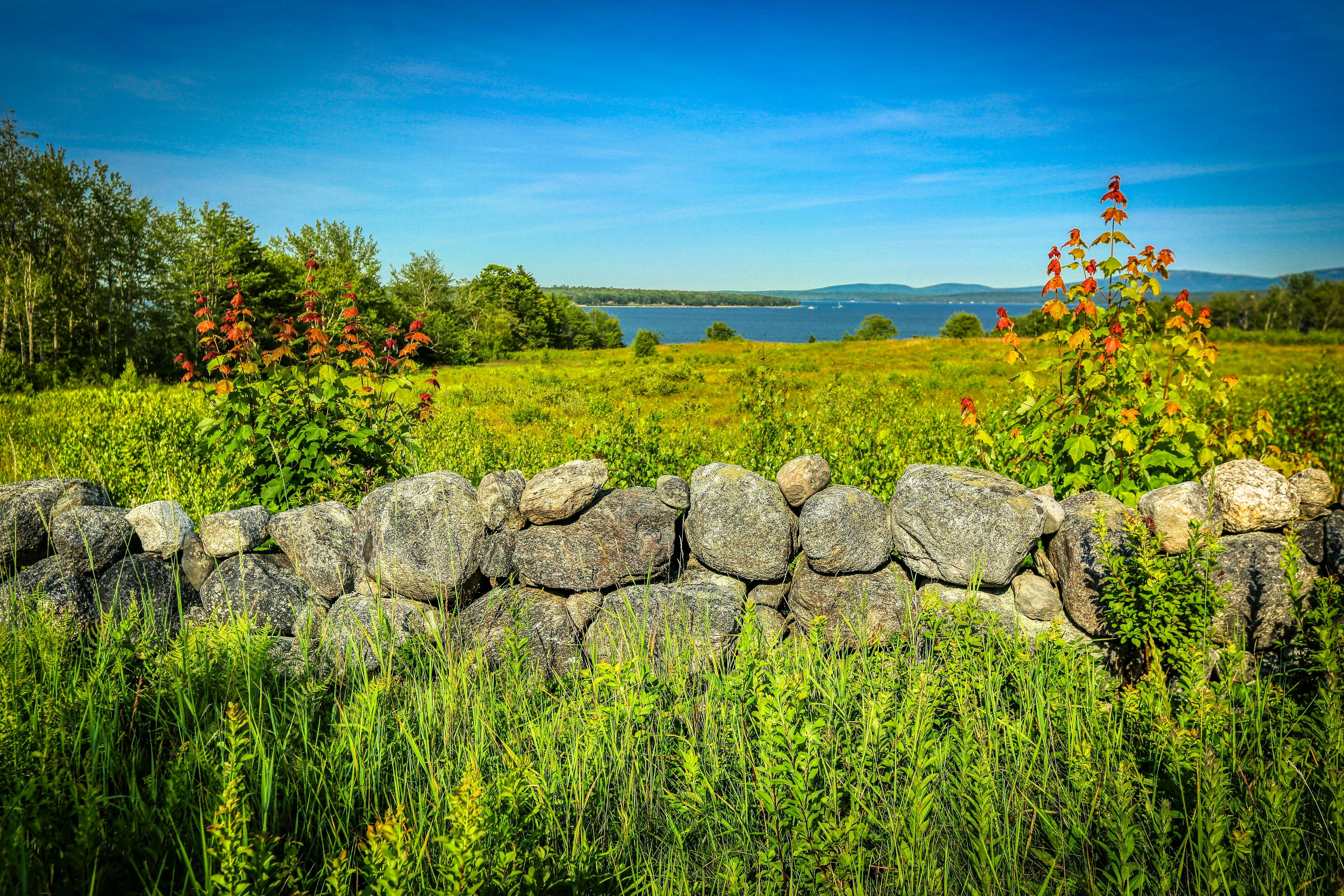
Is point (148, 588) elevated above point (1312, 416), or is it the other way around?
point (1312, 416)

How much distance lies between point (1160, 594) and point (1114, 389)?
1660 mm

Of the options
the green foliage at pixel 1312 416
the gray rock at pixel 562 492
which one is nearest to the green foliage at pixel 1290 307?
the green foliage at pixel 1312 416

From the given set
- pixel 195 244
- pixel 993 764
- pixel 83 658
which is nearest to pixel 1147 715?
pixel 993 764

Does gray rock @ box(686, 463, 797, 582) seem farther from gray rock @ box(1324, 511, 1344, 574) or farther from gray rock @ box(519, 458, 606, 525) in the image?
gray rock @ box(1324, 511, 1344, 574)

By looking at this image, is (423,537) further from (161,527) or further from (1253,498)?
(1253,498)

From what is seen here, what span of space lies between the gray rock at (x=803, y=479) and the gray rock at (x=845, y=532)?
11 cm

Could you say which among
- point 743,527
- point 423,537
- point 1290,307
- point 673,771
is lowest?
point 673,771

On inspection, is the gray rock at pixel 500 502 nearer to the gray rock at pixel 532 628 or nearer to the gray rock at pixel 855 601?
the gray rock at pixel 532 628

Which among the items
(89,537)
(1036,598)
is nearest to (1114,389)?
(1036,598)

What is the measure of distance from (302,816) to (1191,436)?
5.00 m

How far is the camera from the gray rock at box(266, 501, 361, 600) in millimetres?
3783

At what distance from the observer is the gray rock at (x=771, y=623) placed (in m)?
3.60

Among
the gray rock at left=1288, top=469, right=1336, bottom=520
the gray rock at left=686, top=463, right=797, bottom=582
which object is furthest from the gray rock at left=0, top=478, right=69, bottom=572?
the gray rock at left=1288, top=469, right=1336, bottom=520

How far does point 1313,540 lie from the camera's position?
3.19 metres
